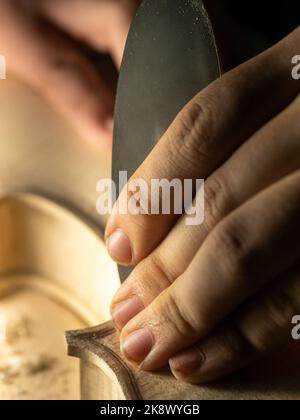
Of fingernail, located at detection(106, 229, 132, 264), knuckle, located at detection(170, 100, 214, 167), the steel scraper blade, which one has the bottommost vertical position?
fingernail, located at detection(106, 229, 132, 264)

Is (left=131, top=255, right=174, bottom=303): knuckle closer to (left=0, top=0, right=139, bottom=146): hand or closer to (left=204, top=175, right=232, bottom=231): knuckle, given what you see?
(left=204, top=175, right=232, bottom=231): knuckle

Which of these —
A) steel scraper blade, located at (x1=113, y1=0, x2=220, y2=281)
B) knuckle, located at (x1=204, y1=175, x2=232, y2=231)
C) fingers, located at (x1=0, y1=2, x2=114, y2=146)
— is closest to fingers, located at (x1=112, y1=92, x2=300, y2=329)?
knuckle, located at (x1=204, y1=175, x2=232, y2=231)

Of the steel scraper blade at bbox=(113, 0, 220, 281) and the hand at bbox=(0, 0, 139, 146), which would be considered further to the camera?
the hand at bbox=(0, 0, 139, 146)

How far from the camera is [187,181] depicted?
0.48 m

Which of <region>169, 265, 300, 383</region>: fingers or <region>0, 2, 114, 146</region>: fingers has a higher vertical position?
<region>0, 2, 114, 146</region>: fingers

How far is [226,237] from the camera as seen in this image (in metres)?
0.44

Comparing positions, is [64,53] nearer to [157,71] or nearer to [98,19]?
[98,19]

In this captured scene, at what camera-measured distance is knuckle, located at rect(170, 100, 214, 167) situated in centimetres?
47

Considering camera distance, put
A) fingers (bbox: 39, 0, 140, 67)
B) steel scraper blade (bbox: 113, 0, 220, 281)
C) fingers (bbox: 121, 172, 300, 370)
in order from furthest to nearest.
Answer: fingers (bbox: 39, 0, 140, 67)
steel scraper blade (bbox: 113, 0, 220, 281)
fingers (bbox: 121, 172, 300, 370)

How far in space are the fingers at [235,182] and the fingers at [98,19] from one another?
500 millimetres

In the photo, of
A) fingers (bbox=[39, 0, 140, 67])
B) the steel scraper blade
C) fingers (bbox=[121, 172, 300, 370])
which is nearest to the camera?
fingers (bbox=[121, 172, 300, 370])

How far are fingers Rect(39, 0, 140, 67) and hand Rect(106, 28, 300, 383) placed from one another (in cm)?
46

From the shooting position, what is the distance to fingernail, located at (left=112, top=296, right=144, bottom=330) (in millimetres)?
510

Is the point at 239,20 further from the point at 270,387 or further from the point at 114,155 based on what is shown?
the point at 270,387
